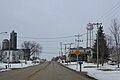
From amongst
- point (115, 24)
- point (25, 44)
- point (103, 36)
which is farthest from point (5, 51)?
point (115, 24)

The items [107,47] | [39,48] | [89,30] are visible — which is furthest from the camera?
[39,48]

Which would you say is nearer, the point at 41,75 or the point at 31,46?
the point at 41,75

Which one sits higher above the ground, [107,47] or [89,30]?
[89,30]

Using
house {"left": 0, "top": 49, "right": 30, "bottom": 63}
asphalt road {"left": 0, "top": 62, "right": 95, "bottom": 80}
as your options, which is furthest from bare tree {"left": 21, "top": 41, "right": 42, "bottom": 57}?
asphalt road {"left": 0, "top": 62, "right": 95, "bottom": 80}

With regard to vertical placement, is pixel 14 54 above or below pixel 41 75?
above

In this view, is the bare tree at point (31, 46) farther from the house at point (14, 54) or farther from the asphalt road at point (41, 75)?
the asphalt road at point (41, 75)

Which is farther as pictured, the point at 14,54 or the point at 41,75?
the point at 14,54

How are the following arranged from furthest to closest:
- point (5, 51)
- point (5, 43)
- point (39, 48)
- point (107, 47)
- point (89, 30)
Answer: point (39, 48), point (5, 43), point (5, 51), point (89, 30), point (107, 47)

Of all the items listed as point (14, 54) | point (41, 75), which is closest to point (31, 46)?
point (14, 54)

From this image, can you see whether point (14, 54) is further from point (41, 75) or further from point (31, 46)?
point (41, 75)

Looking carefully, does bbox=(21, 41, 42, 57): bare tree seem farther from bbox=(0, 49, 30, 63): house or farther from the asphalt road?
the asphalt road

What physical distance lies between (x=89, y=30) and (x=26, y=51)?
254 ft

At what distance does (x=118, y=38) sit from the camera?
53656mm

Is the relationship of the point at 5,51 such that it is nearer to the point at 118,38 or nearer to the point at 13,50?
the point at 13,50
